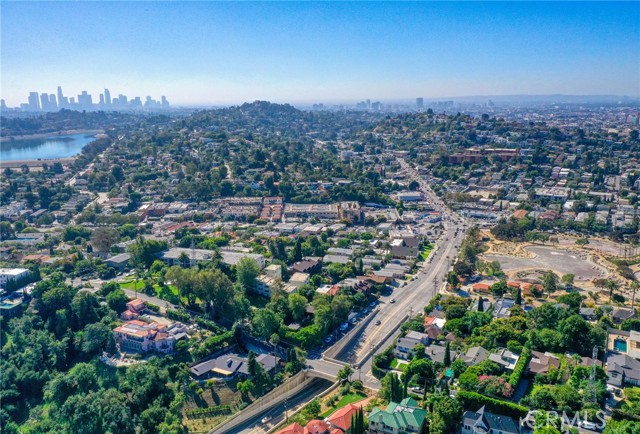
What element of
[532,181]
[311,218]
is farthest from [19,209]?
[532,181]

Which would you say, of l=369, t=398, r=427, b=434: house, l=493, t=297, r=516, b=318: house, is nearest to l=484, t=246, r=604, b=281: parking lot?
l=493, t=297, r=516, b=318: house

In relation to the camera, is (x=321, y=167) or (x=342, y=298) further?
(x=321, y=167)

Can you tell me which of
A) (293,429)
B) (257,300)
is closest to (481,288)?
(257,300)

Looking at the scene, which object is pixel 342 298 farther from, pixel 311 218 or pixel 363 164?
pixel 363 164

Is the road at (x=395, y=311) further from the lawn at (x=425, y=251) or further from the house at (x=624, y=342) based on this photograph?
the house at (x=624, y=342)

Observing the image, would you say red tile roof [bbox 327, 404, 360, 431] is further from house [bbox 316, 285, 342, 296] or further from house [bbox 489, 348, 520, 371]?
house [bbox 316, 285, 342, 296]

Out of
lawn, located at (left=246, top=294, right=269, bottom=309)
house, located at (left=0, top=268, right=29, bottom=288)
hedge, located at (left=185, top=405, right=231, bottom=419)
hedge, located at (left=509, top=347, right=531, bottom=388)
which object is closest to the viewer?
hedge, located at (left=509, top=347, right=531, bottom=388)

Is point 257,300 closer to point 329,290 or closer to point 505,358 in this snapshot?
point 329,290
